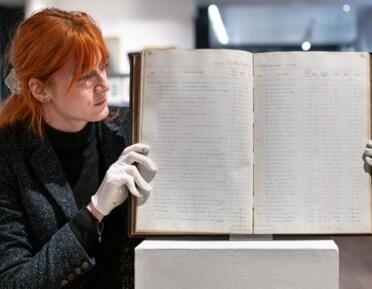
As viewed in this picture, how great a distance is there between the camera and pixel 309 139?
94cm

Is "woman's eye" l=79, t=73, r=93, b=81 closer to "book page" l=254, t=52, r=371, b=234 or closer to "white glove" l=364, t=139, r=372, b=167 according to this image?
"book page" l=254, t=52, r=371, b=234

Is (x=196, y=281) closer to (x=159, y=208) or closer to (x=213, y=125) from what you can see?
(x=159, y=208)

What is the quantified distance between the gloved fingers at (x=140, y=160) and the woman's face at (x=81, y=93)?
15 centimetres

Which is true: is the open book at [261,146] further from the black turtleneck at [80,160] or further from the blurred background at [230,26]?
the blurred background at [230,26]

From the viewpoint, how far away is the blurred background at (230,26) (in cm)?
405

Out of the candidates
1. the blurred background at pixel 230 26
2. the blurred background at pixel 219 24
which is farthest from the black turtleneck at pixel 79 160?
the blurred background at pixel 219 24

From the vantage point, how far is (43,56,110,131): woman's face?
3.40 feet

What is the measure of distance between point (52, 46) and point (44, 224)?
32 centimetres

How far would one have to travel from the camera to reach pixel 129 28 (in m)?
4.33

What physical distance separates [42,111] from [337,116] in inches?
21.8

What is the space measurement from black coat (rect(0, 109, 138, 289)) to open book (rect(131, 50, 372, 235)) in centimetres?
16

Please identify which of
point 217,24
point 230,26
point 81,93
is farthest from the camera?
point 230,26

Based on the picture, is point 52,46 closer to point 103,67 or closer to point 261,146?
point 103,67

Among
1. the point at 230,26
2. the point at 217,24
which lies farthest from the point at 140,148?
the point at 230,26
